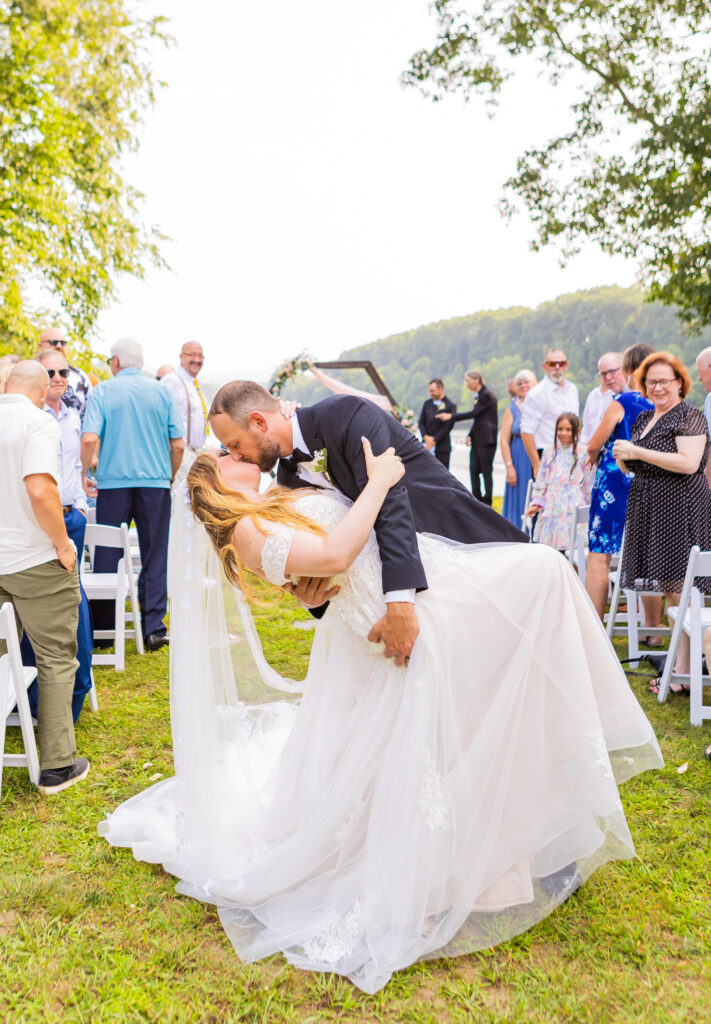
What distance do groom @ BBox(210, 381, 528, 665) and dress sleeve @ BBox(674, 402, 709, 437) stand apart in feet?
8.00

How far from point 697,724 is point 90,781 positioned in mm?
3272

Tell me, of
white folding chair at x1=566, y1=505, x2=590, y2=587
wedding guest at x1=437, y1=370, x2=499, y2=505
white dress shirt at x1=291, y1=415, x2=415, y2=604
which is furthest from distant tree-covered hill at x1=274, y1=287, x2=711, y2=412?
white dress shirt at x1=291, y1=415, x2=415, y2=604

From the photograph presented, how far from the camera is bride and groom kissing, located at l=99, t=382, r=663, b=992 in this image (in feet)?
8.07

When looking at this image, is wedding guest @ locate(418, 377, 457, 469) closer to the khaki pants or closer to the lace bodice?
the khaki pants

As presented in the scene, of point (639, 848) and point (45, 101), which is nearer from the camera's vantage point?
point (639, 848)

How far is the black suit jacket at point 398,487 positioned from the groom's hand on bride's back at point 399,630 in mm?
71

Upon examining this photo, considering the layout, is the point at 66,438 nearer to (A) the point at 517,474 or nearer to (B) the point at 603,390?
(B) the point at 603,390

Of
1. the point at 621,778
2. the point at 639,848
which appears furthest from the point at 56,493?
the point at 639,848

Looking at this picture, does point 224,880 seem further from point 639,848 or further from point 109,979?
point 639,848

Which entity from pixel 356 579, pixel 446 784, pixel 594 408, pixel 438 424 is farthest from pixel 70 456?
pixel 438 424

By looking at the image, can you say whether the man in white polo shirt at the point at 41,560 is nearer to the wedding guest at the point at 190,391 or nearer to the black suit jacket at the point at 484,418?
the wedding guest at the point at 190,391

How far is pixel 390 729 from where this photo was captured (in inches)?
105

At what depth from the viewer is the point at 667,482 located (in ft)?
16.0

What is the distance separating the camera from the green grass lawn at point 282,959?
7.36 ft
